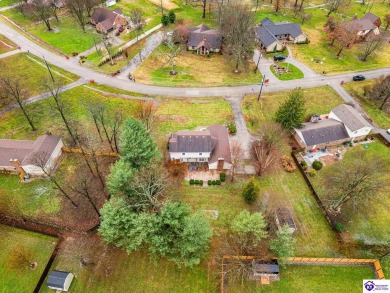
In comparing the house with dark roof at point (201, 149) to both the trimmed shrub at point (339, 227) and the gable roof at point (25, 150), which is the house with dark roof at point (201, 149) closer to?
the trimmed shrub at point (339, 227)

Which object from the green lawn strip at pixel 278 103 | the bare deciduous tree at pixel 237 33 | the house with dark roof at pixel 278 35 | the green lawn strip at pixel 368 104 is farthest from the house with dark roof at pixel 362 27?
the bare deciduous tree at pixel 237 33

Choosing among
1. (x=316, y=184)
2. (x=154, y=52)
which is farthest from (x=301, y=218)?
Result: (x=154, y=52)

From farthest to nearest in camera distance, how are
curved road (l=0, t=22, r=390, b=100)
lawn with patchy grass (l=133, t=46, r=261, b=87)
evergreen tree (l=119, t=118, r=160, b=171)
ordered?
1. lawn with patchy grass (l=133, t=46, r=261, b=87)
2. curved road (l=0, t=22, r=390, b=100)
3. evergreen tree (l=119, t=118, r=160, b=171)

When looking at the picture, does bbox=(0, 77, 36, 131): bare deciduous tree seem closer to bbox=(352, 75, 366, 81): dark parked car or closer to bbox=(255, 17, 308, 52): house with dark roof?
bbox=(255, 17, 308, 52): house with dark roof

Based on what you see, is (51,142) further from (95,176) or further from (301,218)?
(301,218)

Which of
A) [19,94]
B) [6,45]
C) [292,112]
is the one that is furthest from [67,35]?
[292,112]

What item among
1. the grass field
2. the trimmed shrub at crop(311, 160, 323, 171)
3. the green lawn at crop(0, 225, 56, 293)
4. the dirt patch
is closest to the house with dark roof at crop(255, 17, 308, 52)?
the dirt patch

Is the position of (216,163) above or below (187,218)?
above

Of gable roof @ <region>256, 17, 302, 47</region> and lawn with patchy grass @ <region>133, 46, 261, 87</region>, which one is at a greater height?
gable roof @ <region>256, 17, 302, 47</region>
